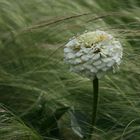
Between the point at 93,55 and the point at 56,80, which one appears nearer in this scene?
the point at 93,55

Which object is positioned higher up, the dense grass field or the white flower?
the white flower

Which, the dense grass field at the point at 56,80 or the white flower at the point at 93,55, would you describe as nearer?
the white flower at the point at 93,55

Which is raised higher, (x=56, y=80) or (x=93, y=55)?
(x=93, y=55)

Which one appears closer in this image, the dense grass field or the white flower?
the white flower

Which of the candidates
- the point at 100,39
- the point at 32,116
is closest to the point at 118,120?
the point at 32,116

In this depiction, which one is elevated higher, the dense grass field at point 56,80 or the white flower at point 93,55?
the white flower at point 93,55
